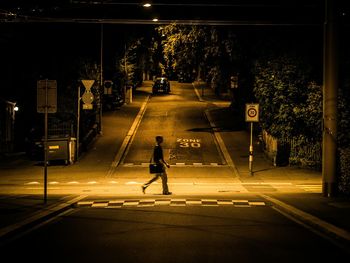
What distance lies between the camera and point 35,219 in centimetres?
1368

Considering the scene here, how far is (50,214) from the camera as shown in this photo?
48.5 feet

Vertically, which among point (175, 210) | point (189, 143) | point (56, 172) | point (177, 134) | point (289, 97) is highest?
point (289, 97)

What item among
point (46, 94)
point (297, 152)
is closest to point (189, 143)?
point (297, 152)

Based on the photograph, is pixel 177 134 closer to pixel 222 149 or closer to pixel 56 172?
pixel 222 149

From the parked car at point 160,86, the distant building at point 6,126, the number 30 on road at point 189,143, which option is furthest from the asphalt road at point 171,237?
the parked car at point 160,86

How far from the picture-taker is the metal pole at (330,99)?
1809 cm

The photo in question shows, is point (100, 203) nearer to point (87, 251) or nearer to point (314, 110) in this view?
point (87, 251)

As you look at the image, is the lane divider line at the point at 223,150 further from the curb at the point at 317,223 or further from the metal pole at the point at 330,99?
the curb at the point at 317,223

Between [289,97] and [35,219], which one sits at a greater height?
[289,97]

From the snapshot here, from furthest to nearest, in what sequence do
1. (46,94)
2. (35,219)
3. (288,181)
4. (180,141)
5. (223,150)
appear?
(180,141) → (223,150) → (288,181) → (46,94) → (35,219)

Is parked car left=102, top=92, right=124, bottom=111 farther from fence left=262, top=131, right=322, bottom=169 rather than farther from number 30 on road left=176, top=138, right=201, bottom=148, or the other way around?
fence left=262, top=131, right=322, bottom=169

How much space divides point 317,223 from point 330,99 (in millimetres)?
6153

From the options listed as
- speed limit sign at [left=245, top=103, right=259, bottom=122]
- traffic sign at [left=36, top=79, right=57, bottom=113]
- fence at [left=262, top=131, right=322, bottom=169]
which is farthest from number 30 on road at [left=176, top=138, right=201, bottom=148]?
traffic sign at [left=36, top=79, right=57, bottom=113]

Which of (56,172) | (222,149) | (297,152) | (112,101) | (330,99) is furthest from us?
(112,101)
